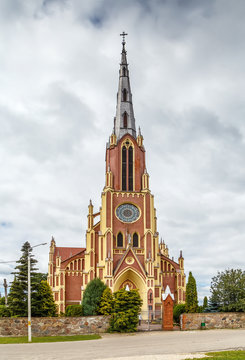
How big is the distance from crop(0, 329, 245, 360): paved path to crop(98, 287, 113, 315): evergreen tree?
12.3 meters

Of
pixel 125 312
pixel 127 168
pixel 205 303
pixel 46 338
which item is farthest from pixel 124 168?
pixel 46 338

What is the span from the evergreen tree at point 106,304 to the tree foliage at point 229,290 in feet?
31.5

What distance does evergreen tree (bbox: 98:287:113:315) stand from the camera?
39.0 metres

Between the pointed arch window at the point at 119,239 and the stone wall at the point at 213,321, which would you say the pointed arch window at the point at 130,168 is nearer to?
the pointed arch window at the point at 119,239

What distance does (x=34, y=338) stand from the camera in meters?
27.0

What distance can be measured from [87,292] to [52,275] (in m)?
20.6

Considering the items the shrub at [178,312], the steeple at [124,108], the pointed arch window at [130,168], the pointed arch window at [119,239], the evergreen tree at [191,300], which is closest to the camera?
the evergreen tree at [191,300]

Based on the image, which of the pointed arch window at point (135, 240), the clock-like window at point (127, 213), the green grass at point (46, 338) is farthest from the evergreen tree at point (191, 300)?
the clock-like window at point (127, 213)

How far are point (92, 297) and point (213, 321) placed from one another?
1686cm

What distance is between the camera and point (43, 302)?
37.7 metres

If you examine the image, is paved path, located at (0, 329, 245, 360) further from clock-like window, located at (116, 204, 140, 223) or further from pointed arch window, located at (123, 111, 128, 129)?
pointed arch window, located at (123, 111, 128, 129)

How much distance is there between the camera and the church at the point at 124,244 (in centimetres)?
5402

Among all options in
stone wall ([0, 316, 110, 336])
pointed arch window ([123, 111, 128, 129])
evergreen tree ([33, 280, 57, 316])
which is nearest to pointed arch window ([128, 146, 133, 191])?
pointed arch window ([123, 111, 128, 129])

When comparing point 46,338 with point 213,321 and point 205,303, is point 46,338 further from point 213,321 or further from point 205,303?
point 205,303
